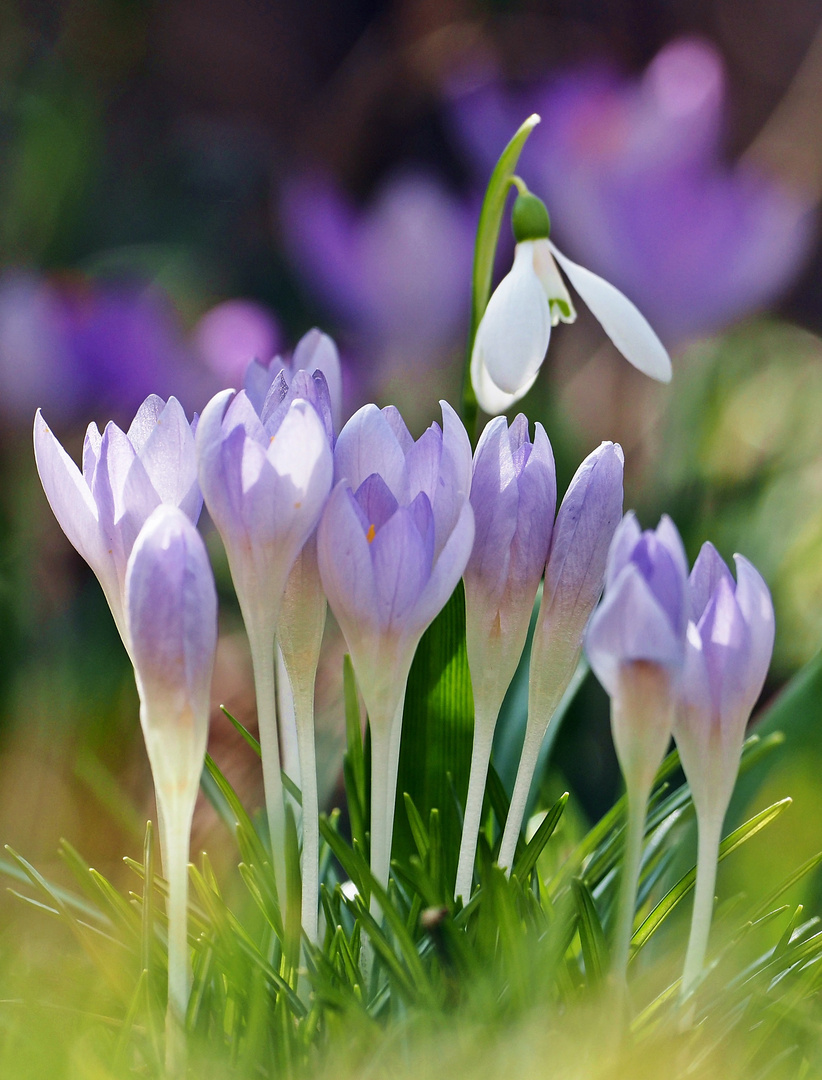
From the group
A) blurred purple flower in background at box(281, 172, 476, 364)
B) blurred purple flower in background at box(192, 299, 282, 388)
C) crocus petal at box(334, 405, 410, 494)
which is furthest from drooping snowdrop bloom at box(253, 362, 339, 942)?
blurred purple flower in background at box(281, 172, 476, 364)

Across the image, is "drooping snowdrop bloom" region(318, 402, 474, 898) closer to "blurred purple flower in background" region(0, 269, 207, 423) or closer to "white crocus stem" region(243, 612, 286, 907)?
"white crocus stem" region(243, 612, 286, 907)

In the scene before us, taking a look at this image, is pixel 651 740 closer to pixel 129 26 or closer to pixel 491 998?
pixel 491 998

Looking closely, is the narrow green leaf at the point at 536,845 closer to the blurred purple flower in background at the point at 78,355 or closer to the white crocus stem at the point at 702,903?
the white crocus stem at the point at 702,903

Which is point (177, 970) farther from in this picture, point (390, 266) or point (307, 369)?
point (390, 266)

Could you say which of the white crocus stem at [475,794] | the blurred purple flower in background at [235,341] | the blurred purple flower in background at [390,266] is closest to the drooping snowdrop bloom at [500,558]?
the white crocus stem at [475,794]

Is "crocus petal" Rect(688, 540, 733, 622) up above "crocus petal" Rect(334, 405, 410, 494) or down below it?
below

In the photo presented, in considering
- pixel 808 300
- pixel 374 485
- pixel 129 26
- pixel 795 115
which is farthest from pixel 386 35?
pixel 374 485
